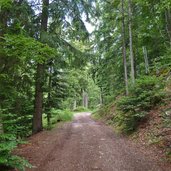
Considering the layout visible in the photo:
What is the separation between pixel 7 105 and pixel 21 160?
228 inches

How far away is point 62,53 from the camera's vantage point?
1379 centimetres

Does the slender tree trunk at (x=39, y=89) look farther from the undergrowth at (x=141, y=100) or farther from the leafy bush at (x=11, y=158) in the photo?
the leafy bush at (x=11, y=158)

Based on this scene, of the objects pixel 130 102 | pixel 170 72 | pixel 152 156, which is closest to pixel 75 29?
pixel 130 102

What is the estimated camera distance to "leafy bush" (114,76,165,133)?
41.4 ft

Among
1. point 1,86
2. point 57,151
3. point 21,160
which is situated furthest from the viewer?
point 1,86

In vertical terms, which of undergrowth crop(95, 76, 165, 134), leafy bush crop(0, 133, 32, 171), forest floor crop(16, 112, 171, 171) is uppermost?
undergrowth crop(95, 76, 165, 134)

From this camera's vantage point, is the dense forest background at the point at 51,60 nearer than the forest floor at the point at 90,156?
No

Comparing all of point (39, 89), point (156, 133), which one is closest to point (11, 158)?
point (156, 133)

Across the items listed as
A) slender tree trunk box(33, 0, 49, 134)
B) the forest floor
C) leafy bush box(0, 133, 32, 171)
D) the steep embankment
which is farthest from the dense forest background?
the forest floor

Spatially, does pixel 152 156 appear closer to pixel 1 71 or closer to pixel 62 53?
pixel 1 71

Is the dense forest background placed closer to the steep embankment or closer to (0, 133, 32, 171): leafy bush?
the steep embankment

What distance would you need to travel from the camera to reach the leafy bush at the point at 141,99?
41.4 ft

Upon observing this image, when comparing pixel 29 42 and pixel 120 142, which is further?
pixel 120 142

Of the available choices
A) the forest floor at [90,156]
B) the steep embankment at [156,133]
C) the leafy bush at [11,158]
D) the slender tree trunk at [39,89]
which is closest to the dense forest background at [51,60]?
the slender tree trunk at [39,89]
